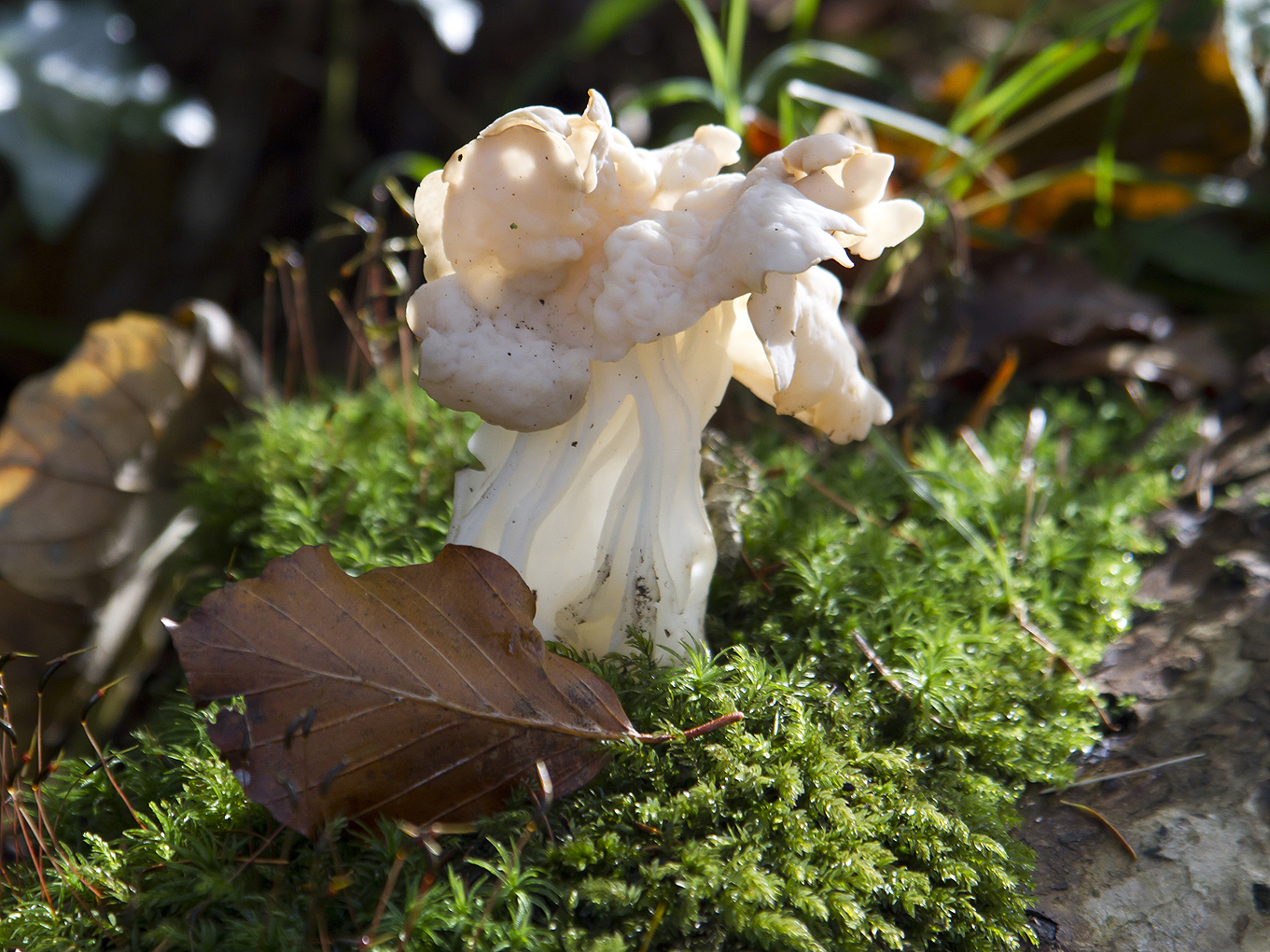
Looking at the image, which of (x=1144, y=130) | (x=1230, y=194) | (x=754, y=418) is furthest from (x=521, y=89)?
(x=1230, y=194)

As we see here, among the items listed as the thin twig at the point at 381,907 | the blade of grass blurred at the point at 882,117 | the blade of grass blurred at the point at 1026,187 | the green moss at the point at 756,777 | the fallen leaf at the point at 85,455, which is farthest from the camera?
the blade of grass blurred at the point at 1026,187

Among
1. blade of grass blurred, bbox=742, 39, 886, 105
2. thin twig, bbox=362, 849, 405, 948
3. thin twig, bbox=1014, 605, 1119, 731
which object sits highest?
blade of grass blurred, bbox=742, 39, 886, 105

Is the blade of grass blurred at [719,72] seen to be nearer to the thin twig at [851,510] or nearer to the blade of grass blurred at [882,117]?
the blade of grass blurred at [882,117]

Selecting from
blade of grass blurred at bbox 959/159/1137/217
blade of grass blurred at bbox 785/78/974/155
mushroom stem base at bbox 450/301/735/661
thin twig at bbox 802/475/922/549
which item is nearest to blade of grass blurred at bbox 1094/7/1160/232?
blade of grass blurred at bbox 959/159/1137/217

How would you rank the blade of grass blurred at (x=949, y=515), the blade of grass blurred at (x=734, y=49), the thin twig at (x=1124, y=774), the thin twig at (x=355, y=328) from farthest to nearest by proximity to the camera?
the blade of grass blurred at (x=734, y=49) → the thin twig at (x=355, y=328) → the blade of grass blurred at (x=949, y=515) → the thin twig at (x=1124, y=774)

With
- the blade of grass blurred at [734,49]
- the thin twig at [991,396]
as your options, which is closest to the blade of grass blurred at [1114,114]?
the thin twig at [991,396]

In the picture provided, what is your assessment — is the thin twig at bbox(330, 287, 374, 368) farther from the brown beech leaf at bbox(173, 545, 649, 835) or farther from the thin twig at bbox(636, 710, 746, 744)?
the thin twig at bbox(636, 710, 746, 744)

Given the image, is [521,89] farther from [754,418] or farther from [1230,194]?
[1230,194]
